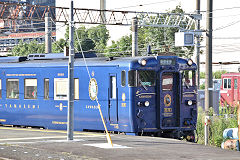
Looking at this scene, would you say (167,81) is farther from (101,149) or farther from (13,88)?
(13,88)

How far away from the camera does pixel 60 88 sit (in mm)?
22312

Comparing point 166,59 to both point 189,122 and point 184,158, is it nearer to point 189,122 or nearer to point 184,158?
point 189,122

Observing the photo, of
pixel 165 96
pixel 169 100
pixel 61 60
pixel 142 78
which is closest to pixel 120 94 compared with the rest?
pixel 142 78

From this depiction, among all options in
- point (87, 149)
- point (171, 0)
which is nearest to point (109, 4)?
point (171, 0)

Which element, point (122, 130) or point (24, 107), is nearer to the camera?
point (122, 130)

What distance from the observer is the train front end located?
20.1 meters

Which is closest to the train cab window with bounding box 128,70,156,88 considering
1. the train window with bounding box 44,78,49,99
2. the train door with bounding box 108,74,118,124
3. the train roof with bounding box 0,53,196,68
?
the train roof with bounding box 0,53,196,68

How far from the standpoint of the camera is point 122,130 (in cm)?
2011

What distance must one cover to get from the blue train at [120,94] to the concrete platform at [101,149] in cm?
189

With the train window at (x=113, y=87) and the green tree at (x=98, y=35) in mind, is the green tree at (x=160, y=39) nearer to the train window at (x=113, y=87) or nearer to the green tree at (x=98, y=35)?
the green tree at (x=98, y=35)

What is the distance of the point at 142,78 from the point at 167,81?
119 centimetres

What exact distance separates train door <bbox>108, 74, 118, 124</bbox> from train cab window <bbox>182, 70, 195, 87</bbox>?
2.72 metres

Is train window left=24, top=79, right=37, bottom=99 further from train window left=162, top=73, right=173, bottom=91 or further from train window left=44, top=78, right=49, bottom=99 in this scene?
train window left=162, top=73, right=173, bottom=91

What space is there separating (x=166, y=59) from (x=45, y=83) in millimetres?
5355
